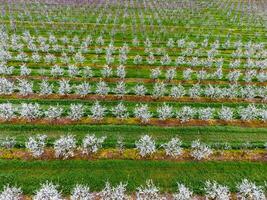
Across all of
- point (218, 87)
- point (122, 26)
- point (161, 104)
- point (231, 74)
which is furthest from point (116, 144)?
point (122, 26)

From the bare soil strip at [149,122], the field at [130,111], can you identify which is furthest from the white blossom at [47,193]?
the bare soil strip at [149,122]

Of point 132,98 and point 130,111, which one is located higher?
point 132,98

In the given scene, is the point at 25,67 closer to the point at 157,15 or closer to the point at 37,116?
the point at 37,116

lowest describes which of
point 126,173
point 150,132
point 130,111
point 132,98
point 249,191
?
point 126,173

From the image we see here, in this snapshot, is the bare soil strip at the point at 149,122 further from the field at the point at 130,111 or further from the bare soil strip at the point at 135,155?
the bare soil strip at the point at 135,155

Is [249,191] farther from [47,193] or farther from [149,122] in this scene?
[47,193]

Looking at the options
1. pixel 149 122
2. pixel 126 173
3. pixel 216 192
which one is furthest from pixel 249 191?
pixel 149 122

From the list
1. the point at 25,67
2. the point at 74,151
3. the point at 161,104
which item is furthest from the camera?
the point at 25,67
